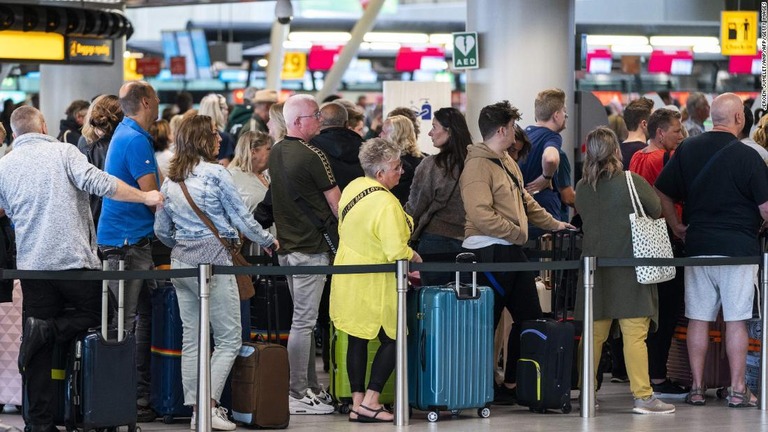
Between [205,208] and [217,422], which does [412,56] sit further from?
[217,422]

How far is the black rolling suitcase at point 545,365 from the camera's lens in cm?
786

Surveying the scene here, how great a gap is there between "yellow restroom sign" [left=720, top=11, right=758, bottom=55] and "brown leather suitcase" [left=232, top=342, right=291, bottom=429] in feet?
52.9

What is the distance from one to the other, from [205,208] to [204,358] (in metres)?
0.79

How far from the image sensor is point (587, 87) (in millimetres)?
29781

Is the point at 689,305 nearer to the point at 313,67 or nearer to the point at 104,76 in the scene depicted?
the point at 104,76

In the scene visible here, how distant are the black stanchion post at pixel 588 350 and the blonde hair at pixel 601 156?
0.54 m

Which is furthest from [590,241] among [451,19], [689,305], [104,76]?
[451,19]

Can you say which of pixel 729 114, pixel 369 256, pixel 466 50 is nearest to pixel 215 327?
pixel 369 256

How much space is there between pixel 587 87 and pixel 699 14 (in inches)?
108

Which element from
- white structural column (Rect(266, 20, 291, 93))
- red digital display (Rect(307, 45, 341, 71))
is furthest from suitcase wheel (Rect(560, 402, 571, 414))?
red digital display (Rect(307, 45, 341, 71))

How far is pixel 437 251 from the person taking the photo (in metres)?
8.33

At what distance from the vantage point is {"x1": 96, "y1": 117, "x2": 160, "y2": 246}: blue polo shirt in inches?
300

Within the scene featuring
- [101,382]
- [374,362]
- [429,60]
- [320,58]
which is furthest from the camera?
[320,58]

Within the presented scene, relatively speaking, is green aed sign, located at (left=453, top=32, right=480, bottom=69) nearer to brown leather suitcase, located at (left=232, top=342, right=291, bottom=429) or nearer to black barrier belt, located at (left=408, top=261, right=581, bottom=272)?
black barrier belt, located at (left=408, top=261, right=581, bottom=272)
